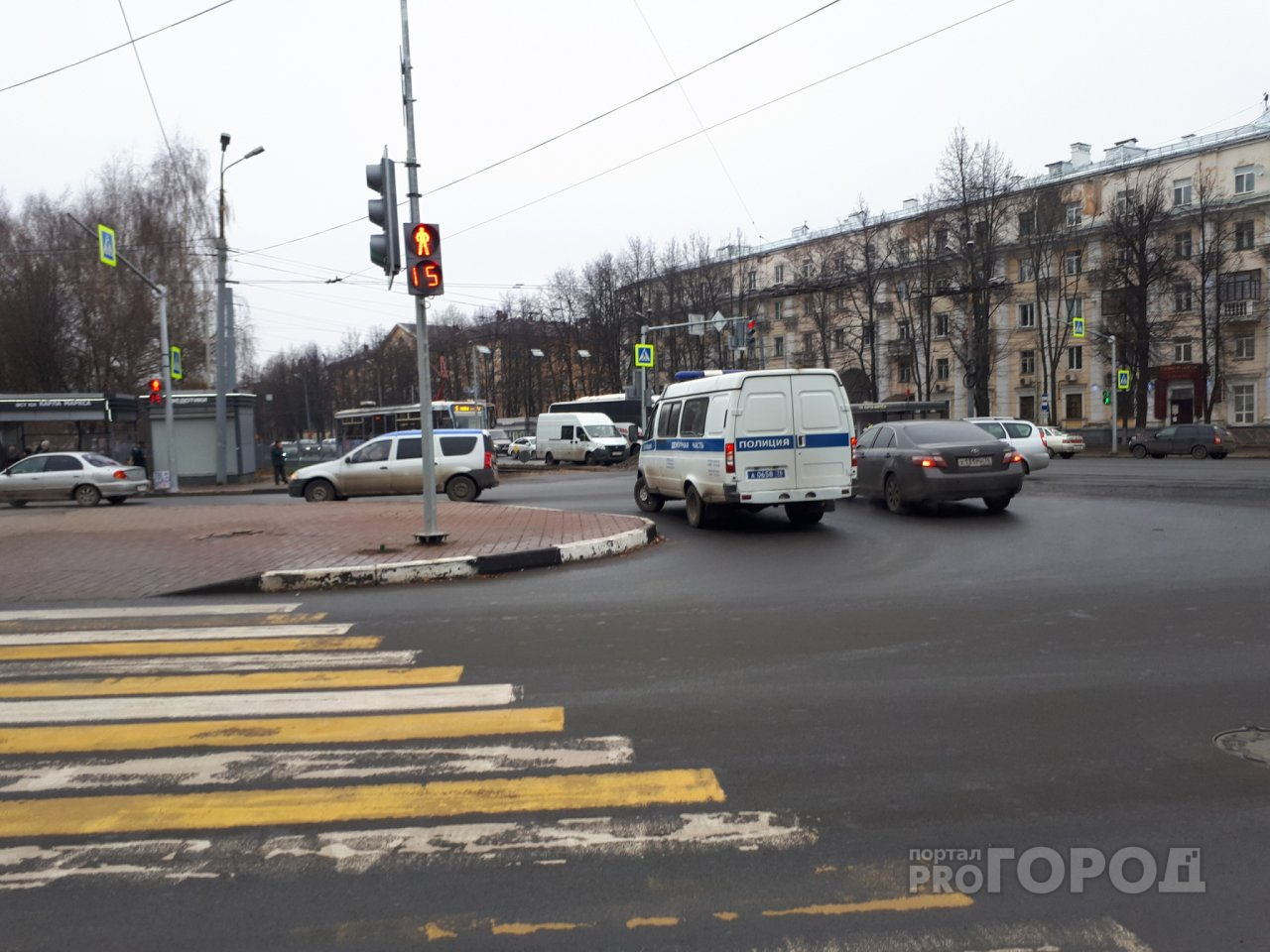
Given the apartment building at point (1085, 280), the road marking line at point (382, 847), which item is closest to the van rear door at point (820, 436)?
the road marking line at point (382, 847)

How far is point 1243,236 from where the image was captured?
182ft

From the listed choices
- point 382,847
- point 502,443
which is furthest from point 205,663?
point 502,443

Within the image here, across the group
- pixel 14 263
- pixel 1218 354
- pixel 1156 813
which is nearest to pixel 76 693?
pixel 1156 813

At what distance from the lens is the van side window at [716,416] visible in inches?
543

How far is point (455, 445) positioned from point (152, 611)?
571 inches

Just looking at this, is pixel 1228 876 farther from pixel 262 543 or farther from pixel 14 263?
pixel 14 263

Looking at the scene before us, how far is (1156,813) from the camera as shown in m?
3.80

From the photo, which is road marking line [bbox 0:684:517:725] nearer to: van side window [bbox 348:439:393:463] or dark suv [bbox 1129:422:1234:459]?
van side window [bbox 348:439:393:463]

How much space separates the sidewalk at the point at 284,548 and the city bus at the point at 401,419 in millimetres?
23256

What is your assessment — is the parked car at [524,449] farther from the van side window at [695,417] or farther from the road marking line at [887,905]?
the road marking line at [887,905]

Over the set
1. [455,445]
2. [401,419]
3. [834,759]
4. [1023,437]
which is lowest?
[834,759]

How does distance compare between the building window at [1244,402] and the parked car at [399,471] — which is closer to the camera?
the parked car at [399,471]

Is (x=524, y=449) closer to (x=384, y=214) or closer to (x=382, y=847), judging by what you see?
(x=384, y=214)

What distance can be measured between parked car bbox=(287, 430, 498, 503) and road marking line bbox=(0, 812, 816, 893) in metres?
18.8
